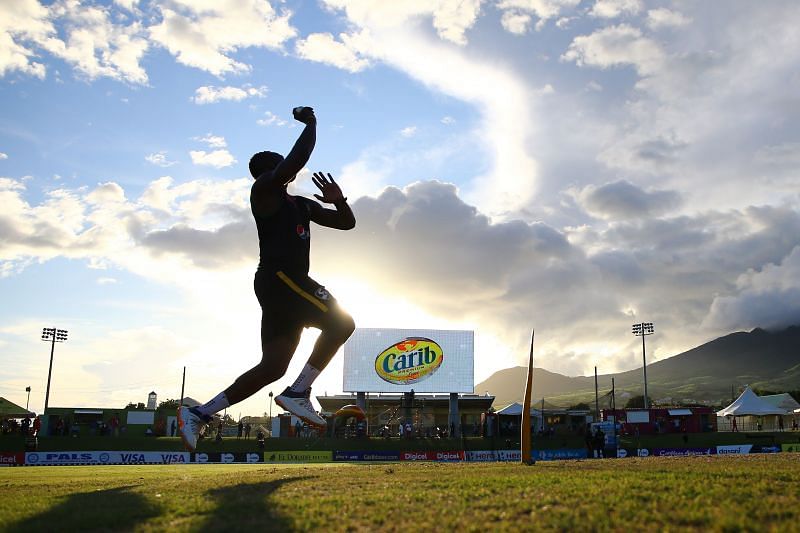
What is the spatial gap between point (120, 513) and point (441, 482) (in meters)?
2.81

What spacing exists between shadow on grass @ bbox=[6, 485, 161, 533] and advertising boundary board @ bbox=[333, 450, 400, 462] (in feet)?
112

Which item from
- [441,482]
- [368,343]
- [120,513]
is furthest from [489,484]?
[368,343]

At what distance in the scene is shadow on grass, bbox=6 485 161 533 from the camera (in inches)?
180

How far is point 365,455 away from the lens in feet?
130

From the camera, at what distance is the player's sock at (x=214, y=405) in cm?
745

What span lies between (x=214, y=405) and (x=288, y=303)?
1397 mm

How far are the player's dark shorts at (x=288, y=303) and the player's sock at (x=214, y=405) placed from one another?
78 cm

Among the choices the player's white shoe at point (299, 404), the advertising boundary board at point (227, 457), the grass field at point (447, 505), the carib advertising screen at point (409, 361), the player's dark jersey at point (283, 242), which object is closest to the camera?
the grass field at point (447, 505)

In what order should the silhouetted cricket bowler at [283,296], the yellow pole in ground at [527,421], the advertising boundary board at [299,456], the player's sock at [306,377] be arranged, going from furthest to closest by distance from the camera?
1. the advertising boundary board at [299,456]
2. the yellow pole in ground at [527,421]
3. the player's sock at [306,377]
4. the silhouetted cricket bowler at [283,296]

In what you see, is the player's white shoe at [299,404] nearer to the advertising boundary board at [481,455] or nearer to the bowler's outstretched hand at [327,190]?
the bowler's outstretched hand at [327,190]

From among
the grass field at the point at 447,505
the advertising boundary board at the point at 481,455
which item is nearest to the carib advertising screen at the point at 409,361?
the advertising boundary board at the point at 481,455

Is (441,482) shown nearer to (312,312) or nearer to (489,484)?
(489,484)

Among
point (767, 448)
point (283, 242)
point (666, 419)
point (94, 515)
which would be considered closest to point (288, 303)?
point (283, 242)

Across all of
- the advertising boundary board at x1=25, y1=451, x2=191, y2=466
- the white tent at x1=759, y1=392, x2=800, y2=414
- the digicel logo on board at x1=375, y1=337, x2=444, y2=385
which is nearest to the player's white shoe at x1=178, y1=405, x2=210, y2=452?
the advertising boundary board at x1=25, y1=451, x2=191, y2=466
